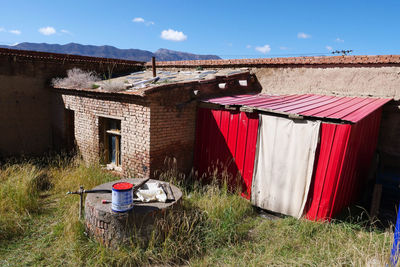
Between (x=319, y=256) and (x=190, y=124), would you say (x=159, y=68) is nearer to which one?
(x=190, y=124)

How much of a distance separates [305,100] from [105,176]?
571 centimetres

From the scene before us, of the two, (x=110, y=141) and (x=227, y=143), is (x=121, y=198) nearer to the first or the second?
(x=227, y=143)

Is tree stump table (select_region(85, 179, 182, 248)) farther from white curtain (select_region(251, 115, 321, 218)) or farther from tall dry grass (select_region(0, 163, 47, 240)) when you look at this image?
white curtain (select_region(251, 115, 321, 218))

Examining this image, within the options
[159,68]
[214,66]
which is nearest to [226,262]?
[214,66]

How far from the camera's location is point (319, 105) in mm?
6238

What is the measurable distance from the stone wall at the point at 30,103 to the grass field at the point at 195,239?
3203mm

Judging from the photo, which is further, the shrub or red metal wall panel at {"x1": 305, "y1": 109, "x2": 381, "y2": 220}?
the shrub

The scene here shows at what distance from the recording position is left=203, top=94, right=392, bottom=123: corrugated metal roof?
Answer: 5.31 m

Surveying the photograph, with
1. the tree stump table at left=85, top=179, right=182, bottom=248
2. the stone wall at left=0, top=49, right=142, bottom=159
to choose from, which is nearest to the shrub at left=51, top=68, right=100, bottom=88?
the stone wall at left=0, top=49, right=142, bottom=159

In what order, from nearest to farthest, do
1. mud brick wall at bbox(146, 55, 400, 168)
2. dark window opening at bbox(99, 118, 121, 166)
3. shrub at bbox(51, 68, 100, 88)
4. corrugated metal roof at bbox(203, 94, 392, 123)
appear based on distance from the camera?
1. corrugated metal roof at bbox(203, 94, 392, 123)
2. mud brick wall at bbox(146, 55, 400, 168)
3. dark window opening at bbox(99, 118, 121, 166)
4. shrub at bbox(51, 68, 100, 88)

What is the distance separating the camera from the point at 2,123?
8312 mm

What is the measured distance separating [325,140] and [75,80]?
306 inches

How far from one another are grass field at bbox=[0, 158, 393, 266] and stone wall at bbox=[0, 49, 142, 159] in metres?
3.20

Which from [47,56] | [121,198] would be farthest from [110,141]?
[121,198]
